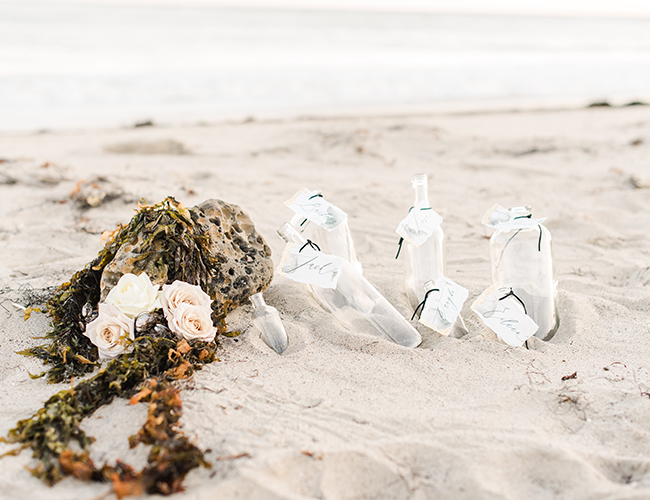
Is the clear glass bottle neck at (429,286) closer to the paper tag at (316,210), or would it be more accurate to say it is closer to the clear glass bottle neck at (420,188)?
the clear glass bottle neck at (420,188)

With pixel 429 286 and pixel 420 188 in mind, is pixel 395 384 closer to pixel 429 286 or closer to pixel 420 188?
pixel 429 286

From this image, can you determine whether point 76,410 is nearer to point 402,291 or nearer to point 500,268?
point 402,291

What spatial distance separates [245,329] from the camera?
2080mm

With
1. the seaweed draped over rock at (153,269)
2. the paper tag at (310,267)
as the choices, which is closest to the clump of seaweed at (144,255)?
the seaweed draped over rock at (153,269)

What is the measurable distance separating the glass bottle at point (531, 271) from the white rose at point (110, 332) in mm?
1485

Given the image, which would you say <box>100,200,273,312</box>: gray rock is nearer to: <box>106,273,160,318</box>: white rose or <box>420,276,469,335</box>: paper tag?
<box>106,273,160,318</box>: white rose

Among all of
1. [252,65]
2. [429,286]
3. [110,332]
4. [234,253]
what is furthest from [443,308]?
[252,65]

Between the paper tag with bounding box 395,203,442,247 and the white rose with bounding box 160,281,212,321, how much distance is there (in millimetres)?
822

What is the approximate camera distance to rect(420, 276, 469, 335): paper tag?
1954 mm

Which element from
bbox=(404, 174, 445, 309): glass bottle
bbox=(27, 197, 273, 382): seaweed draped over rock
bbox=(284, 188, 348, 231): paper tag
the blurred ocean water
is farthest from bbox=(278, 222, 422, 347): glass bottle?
the blurred ocean water

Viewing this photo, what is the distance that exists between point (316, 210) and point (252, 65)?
13537 mm

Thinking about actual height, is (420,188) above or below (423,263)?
above

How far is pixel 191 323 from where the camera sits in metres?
1.72

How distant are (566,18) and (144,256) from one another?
4164 cm
